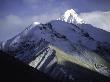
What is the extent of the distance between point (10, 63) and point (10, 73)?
517 inches

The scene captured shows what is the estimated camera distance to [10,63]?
12606cm

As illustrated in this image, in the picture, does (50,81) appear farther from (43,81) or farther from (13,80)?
(13,80)

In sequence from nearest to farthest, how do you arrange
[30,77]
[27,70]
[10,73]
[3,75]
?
[3,75], [10,73], [30,77], [27,70]

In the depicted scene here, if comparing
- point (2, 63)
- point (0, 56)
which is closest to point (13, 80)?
point (2, 63)

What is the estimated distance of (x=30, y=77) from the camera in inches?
4847

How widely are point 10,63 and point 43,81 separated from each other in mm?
Result: 15218

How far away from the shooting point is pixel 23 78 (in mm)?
115750

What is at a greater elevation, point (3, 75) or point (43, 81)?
point (3, 75)

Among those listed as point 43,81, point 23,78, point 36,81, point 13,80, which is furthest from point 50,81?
point 13,80

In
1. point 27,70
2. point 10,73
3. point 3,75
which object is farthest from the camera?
point 27,70

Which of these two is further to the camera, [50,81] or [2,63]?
[50,81]

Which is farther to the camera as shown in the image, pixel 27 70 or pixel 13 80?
pixel 27 70

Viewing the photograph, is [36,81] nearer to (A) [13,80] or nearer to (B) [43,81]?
(B) [43,81]

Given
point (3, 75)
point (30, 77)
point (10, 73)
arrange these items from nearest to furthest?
point (3, 75) → point (10, 73) → point (30, 77)
